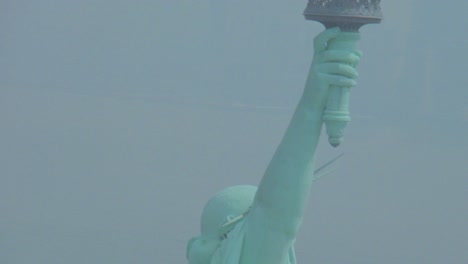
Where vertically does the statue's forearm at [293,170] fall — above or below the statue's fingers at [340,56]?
below

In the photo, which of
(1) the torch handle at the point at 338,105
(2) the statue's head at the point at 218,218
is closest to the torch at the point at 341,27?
(1) the torch handle at the point at 338,105

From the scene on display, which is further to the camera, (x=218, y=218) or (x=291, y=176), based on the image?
(x=218, y=218)

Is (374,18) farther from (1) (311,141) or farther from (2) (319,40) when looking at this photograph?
(1) (311,141)

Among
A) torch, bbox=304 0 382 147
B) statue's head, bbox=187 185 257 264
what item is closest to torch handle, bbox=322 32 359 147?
torch, bbox=304 0 382 147

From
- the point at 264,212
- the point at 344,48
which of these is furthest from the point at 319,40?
the point at 264,212

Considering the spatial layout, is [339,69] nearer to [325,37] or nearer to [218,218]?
[325,37]

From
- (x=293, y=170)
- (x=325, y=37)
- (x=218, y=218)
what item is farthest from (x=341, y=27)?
(x=218, y=218)

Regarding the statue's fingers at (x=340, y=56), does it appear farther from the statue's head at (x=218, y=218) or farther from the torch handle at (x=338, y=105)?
the statue's head at (x=218, y=218)
